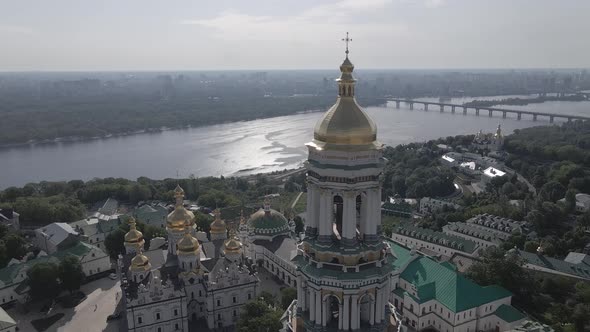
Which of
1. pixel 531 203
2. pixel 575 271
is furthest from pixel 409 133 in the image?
pixel 575 271

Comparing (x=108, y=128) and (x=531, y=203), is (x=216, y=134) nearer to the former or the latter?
(x=108, y=128)

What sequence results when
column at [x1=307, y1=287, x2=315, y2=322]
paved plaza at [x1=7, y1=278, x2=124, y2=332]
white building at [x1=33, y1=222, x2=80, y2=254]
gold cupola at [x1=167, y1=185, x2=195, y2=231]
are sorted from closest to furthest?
column at [x1=307, y1=287, x2=315, y2=322], paved plaza at [x1=7, y1=278, x2=124, y2=332], gold cupola at [x1=167, y1=185, x2=195, y2=231], white building at [x1=33, y1=222, x2=80, y2=254]

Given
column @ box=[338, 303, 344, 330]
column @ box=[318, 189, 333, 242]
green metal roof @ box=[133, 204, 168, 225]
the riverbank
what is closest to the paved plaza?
green metal roof @ box=[133, 204, 168, 225]

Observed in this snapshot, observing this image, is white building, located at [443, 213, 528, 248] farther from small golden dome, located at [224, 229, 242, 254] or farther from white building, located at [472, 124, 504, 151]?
white building, located at [472, 124, 504, 151]

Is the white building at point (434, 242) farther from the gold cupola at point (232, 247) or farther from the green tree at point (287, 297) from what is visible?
the gold cupola at point (232, 247)

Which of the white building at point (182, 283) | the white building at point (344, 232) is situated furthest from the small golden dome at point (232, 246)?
the white building at point (344, 232)

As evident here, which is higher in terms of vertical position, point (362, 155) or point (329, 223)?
point (362, 155)

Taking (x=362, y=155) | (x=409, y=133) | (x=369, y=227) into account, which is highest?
(x=362, y=155)

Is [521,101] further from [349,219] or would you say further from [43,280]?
[349,219]
